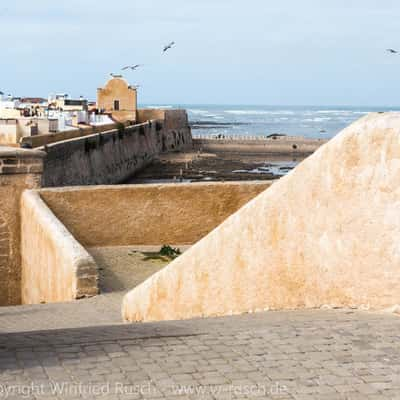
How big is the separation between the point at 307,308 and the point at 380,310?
548mm

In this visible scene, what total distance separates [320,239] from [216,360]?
52.6 inches

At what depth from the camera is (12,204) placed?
11.0 m

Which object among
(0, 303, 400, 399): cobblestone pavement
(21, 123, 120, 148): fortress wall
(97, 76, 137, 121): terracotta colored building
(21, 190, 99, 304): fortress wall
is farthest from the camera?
(97, 76, 137, 121): terracotta colored building

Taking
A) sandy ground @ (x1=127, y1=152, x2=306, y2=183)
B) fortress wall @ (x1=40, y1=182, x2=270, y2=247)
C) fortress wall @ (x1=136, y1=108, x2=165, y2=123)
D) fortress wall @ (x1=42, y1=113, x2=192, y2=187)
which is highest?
fortress wall @ (x1=40, y1=182, x2=270, y2=247)

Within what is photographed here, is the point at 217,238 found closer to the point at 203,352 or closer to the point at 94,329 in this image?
the point at 94,329

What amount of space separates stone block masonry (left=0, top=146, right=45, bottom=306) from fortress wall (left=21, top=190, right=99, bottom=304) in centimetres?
17

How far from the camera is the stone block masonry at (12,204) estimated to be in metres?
10.8

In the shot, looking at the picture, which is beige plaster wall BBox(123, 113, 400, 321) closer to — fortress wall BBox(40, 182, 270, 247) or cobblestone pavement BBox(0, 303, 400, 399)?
cobblestone pavement BBox(0, 303, 400, 399)

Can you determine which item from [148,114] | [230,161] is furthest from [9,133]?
[148,114]

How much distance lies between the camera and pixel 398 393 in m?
3.35

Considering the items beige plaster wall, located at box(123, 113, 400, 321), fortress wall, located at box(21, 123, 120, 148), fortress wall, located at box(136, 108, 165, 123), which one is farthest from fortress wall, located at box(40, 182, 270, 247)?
fortress wall, located at box(136, 108, 165, 123)

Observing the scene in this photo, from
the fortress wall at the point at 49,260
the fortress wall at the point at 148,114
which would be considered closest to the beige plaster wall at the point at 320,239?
the fortress wall at the point at 49,260

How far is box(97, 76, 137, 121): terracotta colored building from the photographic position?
168 feet

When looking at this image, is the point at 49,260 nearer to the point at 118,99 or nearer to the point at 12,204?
the point at 12,204
